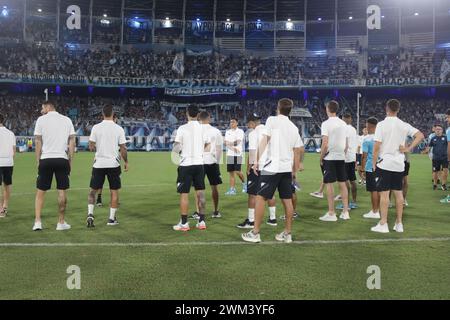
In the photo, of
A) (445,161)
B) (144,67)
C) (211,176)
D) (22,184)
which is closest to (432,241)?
(211,176)

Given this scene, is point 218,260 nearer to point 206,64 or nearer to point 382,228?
point 382,228

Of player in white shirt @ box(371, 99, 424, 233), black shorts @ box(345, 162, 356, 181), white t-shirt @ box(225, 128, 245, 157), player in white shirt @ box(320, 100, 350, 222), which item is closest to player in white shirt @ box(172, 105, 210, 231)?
player in white shirt @ box(320, 100, 350, 222)

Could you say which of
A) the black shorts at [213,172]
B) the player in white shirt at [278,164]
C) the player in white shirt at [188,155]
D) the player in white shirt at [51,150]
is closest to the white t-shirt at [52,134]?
the player in white shirt at [51,150]

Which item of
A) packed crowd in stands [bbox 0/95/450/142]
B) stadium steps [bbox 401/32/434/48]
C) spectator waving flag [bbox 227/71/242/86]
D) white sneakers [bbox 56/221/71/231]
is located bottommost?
white sneakers [bbox 56/221/71/231]

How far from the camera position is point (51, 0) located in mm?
49969

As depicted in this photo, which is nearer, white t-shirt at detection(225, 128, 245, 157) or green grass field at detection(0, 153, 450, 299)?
green grass field at detection(0, 153, 450, 299)

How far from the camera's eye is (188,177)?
8047 mm

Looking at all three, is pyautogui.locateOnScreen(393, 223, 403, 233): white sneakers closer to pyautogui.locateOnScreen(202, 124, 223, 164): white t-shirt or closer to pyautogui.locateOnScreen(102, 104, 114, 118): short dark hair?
pyautogui.locateOnScreen(202, 124, 223, 164): white t-shirt

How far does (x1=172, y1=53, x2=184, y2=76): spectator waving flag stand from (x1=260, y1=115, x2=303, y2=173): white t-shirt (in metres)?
44.6

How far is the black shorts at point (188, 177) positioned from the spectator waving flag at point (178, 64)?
43488 millimetres

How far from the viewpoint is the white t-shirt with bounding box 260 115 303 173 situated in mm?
6965

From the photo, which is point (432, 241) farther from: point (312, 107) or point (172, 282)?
point (312, 107)

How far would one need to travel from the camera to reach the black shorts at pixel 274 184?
6.90 m

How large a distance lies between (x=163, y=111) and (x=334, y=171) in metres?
41.5
